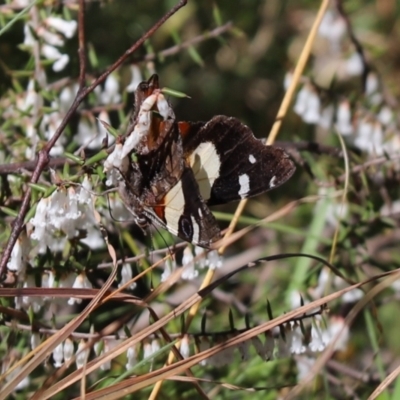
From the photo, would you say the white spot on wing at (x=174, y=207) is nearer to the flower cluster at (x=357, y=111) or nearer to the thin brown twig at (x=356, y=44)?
the flower cluster at (x=357, y=111)

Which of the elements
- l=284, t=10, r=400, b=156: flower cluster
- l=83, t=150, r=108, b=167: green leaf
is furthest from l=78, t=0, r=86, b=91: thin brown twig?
l=284, t=10, r=400, b=156: flower cluster

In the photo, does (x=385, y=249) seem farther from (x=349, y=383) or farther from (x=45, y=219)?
(x=45, y=219)

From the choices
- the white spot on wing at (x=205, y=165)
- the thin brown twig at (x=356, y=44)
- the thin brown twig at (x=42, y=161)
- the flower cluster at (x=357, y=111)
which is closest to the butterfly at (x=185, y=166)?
the white spot on wing at (x=205, y=165)

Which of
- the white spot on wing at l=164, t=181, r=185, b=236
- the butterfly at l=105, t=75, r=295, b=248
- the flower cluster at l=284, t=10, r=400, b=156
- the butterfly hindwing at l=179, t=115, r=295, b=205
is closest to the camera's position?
the butterfly at l=105, t=75, r=295, b=248

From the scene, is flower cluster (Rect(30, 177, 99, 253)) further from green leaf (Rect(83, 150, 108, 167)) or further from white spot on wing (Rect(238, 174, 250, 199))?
white spot on wing (Rect(238, 174, 250, 199))

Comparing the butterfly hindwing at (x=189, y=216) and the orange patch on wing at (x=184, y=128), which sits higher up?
the orange patch on wing at (x=184, y=128)

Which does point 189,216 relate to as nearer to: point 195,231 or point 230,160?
point 195,231

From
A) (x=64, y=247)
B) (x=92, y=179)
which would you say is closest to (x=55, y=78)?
(x=64, y=247)

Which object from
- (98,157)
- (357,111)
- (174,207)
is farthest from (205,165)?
(357,111)
